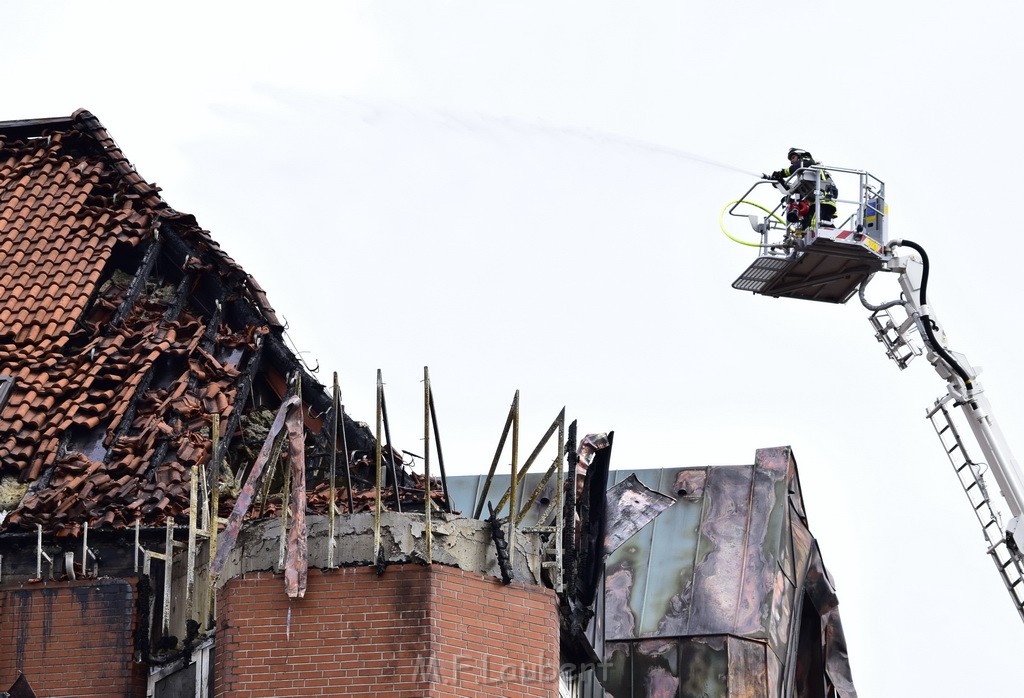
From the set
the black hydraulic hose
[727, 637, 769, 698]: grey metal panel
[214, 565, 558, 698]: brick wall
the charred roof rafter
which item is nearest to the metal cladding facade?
[727, 637, 769, 698]: grey metal panel

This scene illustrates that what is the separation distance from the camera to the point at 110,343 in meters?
23.8

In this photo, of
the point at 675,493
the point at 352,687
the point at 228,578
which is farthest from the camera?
the point at 675,493

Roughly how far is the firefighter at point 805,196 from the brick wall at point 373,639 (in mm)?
8618

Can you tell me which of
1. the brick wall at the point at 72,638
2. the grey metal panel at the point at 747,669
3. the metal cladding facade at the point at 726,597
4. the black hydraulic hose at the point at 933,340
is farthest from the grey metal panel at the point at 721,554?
the brick wall at the point at 72,638

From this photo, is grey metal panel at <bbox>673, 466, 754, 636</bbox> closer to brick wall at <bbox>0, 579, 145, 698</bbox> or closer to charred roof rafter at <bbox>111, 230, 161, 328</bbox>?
charred roof rafter at <bbox>111, 230, 161, 328</bbox>

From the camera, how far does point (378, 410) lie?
19.4 m

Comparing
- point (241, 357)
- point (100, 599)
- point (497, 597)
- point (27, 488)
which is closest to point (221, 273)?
point (241, 357)

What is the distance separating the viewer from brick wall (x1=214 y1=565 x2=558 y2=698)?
1816 centimetres

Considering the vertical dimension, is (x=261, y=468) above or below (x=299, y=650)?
above

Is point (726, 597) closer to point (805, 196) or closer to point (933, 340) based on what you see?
point (933, 340)

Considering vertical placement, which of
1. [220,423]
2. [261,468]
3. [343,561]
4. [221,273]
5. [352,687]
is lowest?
[352,687]

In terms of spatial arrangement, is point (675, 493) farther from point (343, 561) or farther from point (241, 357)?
point (343, 561)

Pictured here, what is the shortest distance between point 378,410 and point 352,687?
9.77 ft

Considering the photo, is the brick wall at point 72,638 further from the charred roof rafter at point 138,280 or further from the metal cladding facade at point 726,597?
the metal cladding facade at point 726,597
